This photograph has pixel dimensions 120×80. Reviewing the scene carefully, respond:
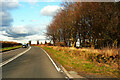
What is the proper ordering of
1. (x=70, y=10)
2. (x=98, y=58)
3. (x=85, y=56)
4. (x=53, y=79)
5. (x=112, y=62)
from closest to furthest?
(x=53, y=79), (x=112, y=62), (x=98, y=58), (x=85, y=56), (x=70, y=10)

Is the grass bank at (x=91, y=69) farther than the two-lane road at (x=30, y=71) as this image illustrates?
Yes

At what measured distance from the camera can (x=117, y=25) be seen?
15680 millimetres

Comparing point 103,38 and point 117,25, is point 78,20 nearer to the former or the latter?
point 103,38

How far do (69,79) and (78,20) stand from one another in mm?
18076

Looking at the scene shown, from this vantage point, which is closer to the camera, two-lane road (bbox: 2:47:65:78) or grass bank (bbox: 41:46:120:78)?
two-lane road (bbox: 2:47:65:78)

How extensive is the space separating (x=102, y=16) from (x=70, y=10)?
32.9 feet

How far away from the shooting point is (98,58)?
1198 cm

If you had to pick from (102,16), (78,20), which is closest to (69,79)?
(102,16)

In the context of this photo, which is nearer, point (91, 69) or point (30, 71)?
point (30, 71)

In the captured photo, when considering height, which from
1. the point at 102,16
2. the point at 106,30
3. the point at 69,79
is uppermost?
the point at 102,16

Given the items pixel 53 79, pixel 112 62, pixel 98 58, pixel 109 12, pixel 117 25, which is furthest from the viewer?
pixel 109 12

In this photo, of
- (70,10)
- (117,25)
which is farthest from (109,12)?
(70,10)

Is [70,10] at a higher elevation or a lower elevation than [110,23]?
higher

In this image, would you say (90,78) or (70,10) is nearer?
(90,78)
